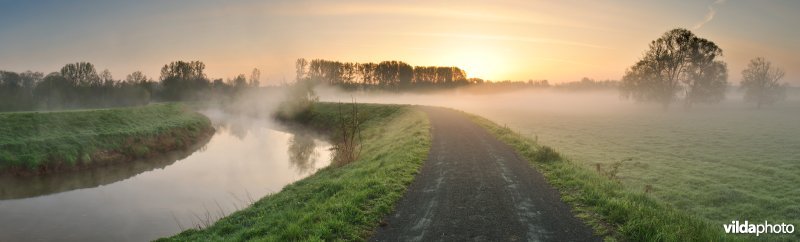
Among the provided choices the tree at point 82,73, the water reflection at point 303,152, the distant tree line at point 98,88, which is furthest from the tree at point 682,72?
the tree at point 82,73

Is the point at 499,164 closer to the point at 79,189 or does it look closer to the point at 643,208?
the point at 643,208

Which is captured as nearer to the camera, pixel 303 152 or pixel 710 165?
pixel 710 165

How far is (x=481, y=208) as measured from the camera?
37.1ft

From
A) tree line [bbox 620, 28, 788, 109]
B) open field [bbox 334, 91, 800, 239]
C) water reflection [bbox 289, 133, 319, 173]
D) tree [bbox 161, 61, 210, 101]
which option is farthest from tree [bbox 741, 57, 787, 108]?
tree [bbox 161, 61, 210, 101]

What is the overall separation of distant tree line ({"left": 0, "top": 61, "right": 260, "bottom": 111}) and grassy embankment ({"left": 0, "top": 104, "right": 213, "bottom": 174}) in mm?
58624

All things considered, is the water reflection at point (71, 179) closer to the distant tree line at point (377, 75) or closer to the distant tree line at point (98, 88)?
the distant tree line at point (98, 88)

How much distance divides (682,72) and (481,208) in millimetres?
90612

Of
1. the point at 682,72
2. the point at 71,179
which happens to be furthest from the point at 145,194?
the point at 682,72

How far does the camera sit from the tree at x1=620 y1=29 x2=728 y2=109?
79188 mm

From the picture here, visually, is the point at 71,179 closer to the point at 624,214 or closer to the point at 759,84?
the point at 624,214

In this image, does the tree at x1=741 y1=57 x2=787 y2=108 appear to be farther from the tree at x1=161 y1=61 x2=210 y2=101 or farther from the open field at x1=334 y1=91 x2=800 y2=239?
the tree at x1=161 y1=61 x2=210 y2=101

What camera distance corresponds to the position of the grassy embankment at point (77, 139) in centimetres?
2745

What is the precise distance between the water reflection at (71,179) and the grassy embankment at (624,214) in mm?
27815

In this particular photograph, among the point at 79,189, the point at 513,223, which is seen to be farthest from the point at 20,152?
the point at 513,223
